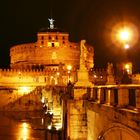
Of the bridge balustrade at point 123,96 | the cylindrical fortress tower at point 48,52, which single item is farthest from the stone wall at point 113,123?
the cylindrical fortress tower at point 48,52

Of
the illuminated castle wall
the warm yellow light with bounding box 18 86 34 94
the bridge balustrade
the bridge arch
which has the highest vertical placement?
the illuminated castle wall

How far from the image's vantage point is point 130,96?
8547mm

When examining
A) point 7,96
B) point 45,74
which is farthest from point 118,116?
point 45,74

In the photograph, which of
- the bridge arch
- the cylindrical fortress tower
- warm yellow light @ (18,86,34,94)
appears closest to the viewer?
the bridge arch

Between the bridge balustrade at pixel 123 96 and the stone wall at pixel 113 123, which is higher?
the bridge balustrade at pixel 123 96

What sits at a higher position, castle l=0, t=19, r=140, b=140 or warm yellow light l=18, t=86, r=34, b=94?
warm yellow light l=18, t=86, r=34, b=94

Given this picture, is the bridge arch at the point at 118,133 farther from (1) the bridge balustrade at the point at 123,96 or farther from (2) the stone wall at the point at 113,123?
(1) the bridge balustrade at the point at 123,96

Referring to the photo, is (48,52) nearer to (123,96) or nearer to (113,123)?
(113,123)

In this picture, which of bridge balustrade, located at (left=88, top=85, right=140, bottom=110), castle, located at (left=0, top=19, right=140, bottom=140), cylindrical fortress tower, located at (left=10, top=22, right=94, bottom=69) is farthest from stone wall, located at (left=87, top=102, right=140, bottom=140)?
cylindrical fortress tower, located at (left=10, top=22, right=94, bottom=69)

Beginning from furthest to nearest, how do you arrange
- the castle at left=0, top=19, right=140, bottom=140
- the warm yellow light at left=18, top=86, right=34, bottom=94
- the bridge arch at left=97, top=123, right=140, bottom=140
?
the warm yellow light at left=18, top=86, right=34, bottom=94 < the castle at left=0, top=19, right=140, bottom=140 < the bridge arch at left=97, top=123, right=140, bottom=140

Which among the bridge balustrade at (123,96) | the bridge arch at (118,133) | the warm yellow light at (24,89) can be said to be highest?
the warm yellow light at (24,89)

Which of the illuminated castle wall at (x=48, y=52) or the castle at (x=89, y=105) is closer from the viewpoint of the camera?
the castle at (x=89, y=105)

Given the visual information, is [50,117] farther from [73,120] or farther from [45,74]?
[45,74]

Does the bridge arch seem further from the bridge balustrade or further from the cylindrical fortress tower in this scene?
the cylindrical fortress tower
